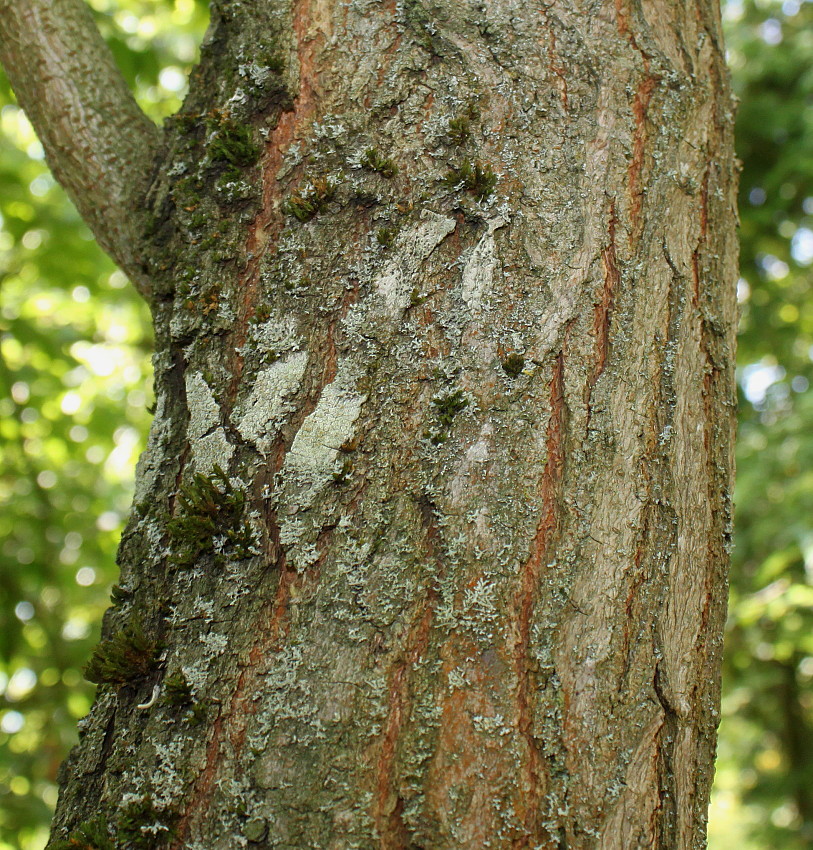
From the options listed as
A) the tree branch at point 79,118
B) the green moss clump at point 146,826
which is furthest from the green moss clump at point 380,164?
the green moss clump at point 146,826

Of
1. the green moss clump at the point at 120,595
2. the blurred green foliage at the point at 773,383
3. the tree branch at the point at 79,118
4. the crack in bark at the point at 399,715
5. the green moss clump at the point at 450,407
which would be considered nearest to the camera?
the crack in bark at the point at 399,715

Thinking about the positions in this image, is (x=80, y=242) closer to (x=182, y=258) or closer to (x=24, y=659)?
(x=24, y=659)

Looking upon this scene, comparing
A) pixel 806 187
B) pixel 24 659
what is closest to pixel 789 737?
pixel 806 187

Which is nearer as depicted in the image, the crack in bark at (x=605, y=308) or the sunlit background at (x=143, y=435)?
the crack in bark at (x=605, y=308)

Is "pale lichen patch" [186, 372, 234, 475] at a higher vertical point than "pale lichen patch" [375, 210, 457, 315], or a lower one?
lower

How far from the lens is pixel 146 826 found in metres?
0.98

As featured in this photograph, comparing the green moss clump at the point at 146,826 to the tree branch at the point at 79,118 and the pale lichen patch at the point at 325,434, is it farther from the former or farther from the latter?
the tree branch at the point at 79,118

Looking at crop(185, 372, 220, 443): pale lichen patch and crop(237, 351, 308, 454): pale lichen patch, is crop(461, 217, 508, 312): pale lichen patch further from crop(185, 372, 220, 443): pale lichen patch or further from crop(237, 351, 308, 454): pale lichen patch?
crop(185, 372, 220, 443): pale lichen patch

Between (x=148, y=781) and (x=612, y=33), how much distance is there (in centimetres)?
138

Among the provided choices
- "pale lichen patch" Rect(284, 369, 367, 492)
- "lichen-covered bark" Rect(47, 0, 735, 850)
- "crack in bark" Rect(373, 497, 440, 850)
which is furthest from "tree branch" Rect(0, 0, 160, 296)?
Answer: "crack in bark" Rect(373, 497, 440, 850)

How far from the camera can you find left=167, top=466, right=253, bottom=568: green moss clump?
107 cm

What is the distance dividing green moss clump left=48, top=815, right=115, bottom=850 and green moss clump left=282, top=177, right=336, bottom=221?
3.08ft

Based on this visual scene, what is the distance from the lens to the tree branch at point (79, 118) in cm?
153

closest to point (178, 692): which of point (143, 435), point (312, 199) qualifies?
point (312, 199)
